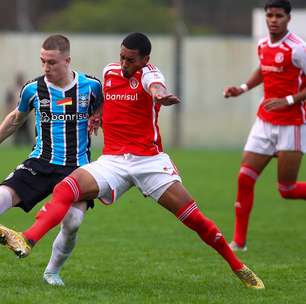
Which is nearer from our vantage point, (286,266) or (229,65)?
(286,266)

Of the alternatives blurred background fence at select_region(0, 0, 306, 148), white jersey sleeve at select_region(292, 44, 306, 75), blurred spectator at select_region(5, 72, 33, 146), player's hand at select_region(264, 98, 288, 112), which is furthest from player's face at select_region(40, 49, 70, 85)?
blurred background fence at select_region(0, 0, 306, 148)

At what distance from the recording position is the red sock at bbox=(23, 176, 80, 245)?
782 cm

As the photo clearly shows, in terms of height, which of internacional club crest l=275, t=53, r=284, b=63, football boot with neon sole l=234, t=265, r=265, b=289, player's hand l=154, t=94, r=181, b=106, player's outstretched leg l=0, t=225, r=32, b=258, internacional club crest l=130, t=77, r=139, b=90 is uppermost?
player's hand l=154, t=94, r=181, b=106

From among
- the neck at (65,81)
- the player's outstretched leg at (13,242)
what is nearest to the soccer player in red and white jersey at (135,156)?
the neck at (65,81)

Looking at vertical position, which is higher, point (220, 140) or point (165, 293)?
point (165, 293)

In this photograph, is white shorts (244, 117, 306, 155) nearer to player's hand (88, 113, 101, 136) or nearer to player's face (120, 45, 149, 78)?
player's hand (88, 113, 101, 136)

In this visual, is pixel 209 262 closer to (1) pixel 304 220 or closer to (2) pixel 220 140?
(1) pixel 304 220

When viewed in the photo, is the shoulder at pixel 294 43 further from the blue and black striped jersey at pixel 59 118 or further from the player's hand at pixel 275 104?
the blue and black striped jersey at pixel 59 118

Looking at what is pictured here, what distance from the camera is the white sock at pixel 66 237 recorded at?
27.1 feet

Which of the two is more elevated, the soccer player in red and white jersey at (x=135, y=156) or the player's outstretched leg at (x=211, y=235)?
Answer: the soccer player in red and white jersey at (x=135, y=156)

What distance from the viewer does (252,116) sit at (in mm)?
32562

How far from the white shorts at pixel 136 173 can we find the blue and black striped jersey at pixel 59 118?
1.11 ft

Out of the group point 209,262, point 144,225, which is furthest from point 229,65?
point 209,262

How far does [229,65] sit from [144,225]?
20.4m
